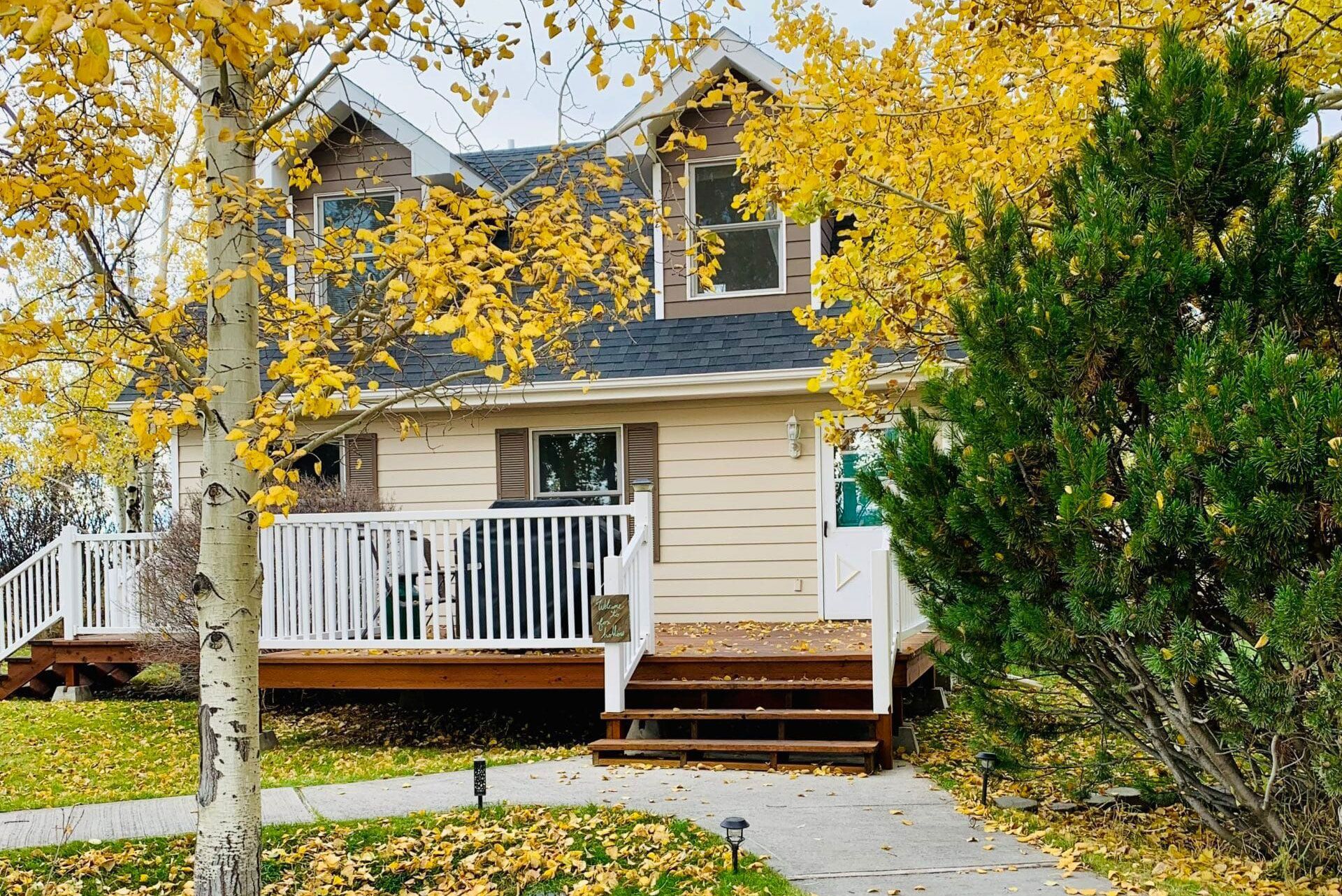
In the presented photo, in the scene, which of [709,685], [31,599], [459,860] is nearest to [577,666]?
[709,685]

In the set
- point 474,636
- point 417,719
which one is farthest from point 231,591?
point 417,719

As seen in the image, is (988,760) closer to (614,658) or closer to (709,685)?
(709,685)

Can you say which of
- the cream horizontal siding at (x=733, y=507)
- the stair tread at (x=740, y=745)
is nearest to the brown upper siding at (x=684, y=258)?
the cream horizontal siding at (x=733, y=507)

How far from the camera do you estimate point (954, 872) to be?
4.68 metres

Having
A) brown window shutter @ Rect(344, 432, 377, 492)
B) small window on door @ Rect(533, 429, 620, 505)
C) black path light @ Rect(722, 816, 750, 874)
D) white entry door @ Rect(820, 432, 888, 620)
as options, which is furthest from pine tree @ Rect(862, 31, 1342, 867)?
brown window shutter @ Rect(344, 432, 377, 492)

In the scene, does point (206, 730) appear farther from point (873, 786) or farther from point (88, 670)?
point (88, 670)

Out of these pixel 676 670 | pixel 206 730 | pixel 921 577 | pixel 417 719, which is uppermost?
pixel 921 577

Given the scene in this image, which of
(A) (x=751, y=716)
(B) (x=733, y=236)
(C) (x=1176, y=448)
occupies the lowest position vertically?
(A) (x=751, y=716)

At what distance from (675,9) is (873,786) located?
14.0 ft

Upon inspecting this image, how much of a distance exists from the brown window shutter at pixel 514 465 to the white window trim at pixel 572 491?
0.17 feet

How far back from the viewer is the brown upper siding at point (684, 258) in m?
10.4

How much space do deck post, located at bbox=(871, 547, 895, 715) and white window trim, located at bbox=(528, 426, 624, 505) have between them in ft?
12.9

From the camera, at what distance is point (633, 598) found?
7594mm

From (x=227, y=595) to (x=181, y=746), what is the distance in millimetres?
4768
